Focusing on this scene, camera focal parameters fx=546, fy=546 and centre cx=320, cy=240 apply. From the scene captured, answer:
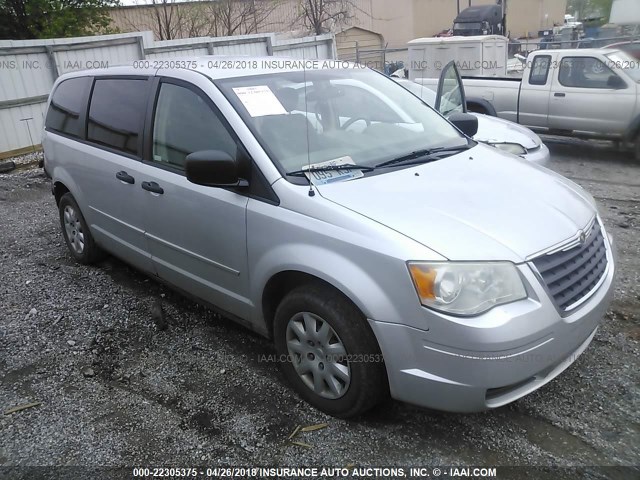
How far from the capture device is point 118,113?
4.05m

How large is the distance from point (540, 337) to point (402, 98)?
2.16 meters

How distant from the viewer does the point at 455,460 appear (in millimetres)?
2572

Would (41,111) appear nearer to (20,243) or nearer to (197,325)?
(20,243)

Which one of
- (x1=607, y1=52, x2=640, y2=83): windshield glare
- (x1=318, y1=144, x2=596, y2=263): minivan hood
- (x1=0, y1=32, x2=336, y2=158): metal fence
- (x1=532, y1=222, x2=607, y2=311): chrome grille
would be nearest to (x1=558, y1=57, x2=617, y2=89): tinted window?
(x1=607, y1=52, x2=640, y2=83): windshield glare

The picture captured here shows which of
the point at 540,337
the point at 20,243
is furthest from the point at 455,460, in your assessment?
the point at 20,243

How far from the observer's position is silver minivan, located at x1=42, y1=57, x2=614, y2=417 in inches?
93.3

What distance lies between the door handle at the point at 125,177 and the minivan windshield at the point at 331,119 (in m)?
1.04

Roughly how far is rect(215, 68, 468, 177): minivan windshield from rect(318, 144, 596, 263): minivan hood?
276 mm

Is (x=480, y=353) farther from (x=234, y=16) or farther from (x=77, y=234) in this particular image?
(x=234, y=16)

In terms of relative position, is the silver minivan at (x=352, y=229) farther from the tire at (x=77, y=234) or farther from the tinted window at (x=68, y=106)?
the tire at (x=77, y=234)

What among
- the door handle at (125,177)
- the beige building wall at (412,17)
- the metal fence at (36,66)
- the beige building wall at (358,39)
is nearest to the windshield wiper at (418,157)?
the door handle at (125,177)

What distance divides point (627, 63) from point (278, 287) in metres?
8.17

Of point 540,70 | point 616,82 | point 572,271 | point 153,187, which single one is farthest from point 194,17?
point 572,271

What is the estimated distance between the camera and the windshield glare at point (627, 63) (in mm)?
8539
